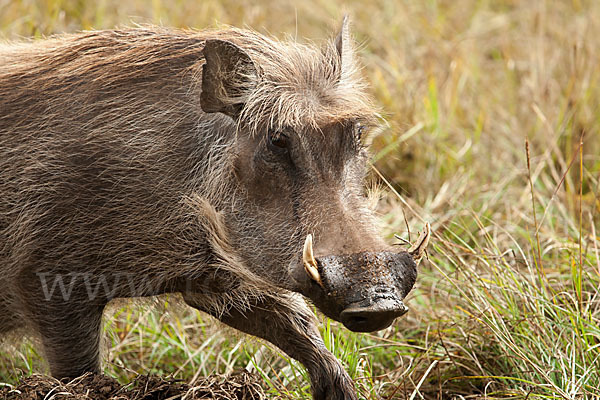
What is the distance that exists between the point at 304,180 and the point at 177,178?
49 cm

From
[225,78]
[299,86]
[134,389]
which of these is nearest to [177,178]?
[225,78]

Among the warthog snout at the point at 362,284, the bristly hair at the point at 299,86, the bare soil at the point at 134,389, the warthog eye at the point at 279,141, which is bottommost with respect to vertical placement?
the bare soil at the point at 134,389

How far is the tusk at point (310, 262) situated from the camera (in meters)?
2.38

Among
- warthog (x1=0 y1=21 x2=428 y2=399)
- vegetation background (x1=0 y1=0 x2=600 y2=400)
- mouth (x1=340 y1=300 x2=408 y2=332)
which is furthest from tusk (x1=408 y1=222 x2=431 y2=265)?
vegetation background (x1=0 y1=0 x2=600 y2=400)

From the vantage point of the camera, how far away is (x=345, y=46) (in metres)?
3.18

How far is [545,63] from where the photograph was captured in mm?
5746

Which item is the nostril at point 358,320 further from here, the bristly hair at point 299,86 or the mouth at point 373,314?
the bristly hair at point 299,86

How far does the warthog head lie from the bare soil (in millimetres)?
428

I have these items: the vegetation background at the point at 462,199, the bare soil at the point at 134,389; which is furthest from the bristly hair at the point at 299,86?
the bare soil at the point at 134,389

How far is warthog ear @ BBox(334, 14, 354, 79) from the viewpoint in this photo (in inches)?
123

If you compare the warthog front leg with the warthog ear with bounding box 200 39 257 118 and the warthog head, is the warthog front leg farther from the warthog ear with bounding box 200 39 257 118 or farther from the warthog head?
the warthog ear with bounding box 200 39 257 118

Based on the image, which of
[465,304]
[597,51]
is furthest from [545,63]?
[465,304]

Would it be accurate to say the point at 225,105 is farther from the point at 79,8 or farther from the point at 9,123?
the point at 79,8

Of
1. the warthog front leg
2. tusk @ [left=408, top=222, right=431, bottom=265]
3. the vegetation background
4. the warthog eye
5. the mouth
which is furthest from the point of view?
the vegetation background
